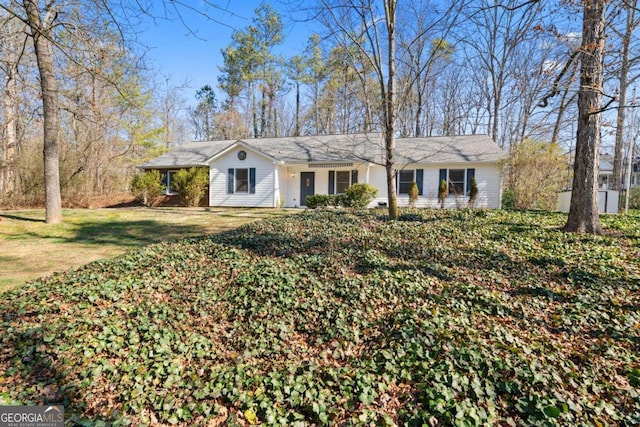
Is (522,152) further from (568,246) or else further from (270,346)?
(270,346)

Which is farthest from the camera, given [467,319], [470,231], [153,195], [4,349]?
[153,195]

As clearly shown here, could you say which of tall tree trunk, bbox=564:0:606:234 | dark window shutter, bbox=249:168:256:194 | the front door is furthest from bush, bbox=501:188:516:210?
dark window shutter, bbox=249:168:256:194

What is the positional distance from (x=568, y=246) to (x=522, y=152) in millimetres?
7748

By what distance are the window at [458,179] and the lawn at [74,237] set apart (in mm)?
10257

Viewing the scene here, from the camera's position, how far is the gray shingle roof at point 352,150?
15555mm

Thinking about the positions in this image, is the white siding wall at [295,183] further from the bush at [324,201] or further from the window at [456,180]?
the bush at [324,201]

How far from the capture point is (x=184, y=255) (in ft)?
17.3

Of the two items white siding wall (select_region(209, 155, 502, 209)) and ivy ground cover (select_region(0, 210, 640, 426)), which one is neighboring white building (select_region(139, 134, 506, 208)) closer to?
white siding wall (select_region(209, 155, 502, 209))

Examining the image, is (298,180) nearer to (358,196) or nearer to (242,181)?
(242,181)

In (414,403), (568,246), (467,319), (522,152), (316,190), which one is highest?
(522,152)

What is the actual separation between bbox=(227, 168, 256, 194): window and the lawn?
5.32 meters

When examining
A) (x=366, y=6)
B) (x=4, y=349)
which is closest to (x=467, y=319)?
(x=4, y=349)

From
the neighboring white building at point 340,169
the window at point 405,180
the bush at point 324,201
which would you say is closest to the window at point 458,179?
the neighboring white building at point 340,169

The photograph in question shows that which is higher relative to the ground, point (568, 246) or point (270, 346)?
point (568, 246)
